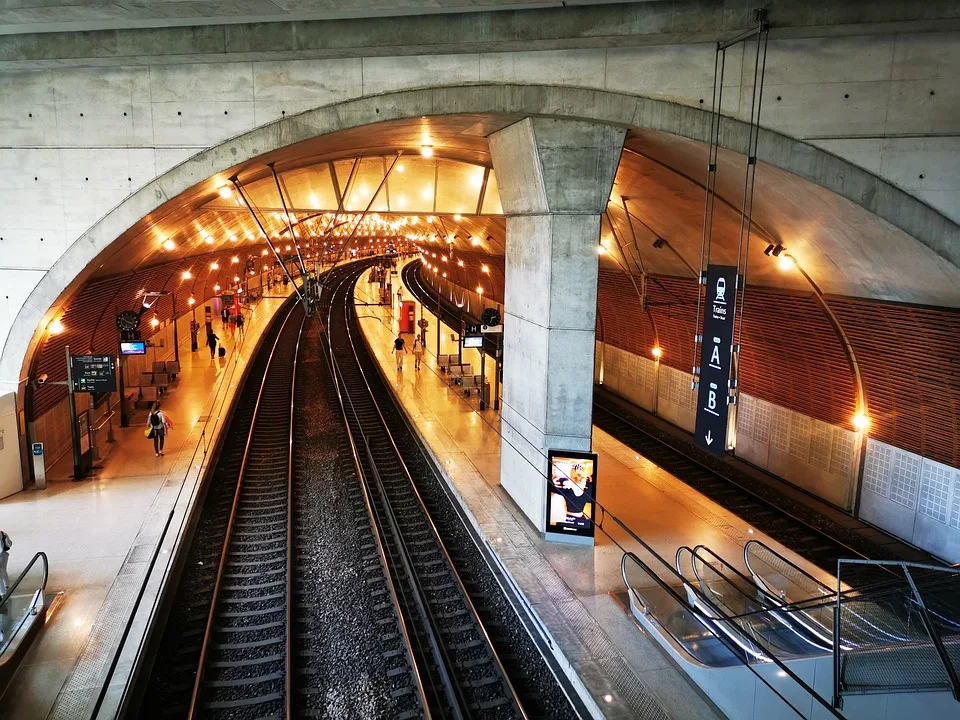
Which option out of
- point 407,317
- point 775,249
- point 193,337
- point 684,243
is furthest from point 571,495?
point 407,317

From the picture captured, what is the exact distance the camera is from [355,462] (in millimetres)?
15320

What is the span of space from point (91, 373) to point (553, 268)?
337 inches

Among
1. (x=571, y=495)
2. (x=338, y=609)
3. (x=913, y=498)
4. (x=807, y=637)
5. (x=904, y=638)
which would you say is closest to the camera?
(x=904, y=638)

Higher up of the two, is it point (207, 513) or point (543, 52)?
point (543, 52)

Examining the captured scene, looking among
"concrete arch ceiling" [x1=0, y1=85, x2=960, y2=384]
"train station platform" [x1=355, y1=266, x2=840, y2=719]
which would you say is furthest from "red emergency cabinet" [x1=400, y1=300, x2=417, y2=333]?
"concrete arch ceiling" [x1=0, y1=85, x2=960, y2=384]

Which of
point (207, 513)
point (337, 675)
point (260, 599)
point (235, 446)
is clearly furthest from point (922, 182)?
point (235, 446)

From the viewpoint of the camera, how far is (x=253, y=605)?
9531mm

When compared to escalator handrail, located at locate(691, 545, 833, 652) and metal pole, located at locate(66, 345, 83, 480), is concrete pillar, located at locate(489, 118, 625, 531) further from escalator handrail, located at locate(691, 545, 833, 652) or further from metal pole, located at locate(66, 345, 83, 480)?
metal pole, located at locate(66, 345, 83, 480)

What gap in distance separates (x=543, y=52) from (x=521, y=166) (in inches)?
67.9

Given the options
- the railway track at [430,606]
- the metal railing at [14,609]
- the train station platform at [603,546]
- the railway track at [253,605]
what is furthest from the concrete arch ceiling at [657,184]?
the railway track at [430,606]

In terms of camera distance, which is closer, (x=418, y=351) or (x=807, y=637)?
(x=807, y=637)

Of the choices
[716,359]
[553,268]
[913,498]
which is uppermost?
[553,268]

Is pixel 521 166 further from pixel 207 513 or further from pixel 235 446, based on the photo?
pixel 235 446

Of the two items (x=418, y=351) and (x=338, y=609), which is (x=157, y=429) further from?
(x=418, y=351)
